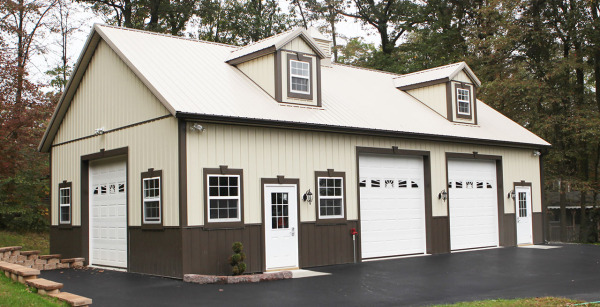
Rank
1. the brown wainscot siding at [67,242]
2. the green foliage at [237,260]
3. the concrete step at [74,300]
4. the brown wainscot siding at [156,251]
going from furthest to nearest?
1. the brown wainscot siding at [67,242]
2. the brown wainscot siding at [156,251]
3. the green foliage at [237,260]
4. the concrete step at [74,300]

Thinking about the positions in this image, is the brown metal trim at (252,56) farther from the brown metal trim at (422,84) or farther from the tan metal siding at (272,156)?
the brown metal trim at (422,84)

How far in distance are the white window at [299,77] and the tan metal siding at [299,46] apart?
346mm

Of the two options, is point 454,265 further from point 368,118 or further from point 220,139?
point 220,139

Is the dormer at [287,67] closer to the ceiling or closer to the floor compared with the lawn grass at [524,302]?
closer to the ceiling

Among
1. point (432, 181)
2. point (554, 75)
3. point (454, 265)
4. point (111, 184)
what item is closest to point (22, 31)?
point (111, 184)

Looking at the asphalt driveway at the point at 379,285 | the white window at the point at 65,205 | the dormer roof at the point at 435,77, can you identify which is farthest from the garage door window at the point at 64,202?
the dormer roof at the point at 435,77

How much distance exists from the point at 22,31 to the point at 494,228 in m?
20.4

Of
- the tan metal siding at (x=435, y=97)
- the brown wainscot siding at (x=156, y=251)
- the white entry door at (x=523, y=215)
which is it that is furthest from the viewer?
the white entry door at (x=523, y=215)

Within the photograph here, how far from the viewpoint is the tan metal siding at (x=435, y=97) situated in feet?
65.0

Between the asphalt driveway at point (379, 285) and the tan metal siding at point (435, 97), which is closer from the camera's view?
the asphalt driveway at point (379, 285)

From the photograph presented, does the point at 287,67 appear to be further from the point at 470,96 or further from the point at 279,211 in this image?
the point at 470,96

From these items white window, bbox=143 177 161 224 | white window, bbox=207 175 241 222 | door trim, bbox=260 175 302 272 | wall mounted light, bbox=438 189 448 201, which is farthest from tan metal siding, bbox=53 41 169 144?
wall mounted light, bbox=438 189 448 201

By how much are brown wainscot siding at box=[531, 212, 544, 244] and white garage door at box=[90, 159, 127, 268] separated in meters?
14.0

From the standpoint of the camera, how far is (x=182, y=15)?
31.7m
